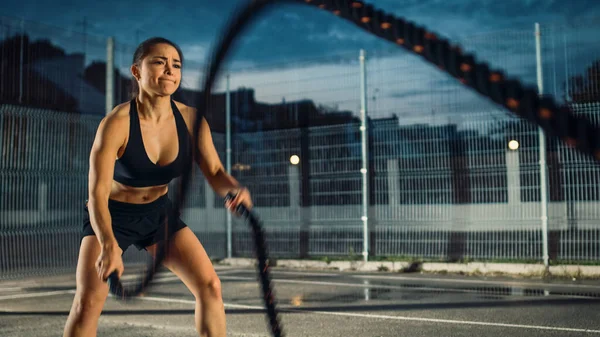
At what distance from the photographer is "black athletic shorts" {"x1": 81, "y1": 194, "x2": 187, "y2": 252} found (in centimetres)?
404

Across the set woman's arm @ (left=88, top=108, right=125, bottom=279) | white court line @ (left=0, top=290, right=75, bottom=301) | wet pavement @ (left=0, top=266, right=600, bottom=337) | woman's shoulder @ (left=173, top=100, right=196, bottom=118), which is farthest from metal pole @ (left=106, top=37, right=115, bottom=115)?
woman's arm @ (left=88, top=108, right=125, bottom=279)

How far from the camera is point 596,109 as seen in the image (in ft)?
35.4

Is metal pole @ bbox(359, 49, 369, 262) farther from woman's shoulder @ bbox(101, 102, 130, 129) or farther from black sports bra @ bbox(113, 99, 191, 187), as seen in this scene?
woman's shoulder @ bbox(101, 102, 130, 129)

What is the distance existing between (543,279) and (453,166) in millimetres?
2418

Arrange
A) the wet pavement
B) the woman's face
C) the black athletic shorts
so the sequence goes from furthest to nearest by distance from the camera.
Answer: the wet pavement, the black athletic shorts, the woman's face

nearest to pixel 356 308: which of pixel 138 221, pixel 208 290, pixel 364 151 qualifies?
pixel 208 290

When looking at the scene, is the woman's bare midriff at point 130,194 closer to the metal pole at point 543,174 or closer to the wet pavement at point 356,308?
the wet pavement at point 356,308

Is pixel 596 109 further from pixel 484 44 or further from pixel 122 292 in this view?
pixel 122 292

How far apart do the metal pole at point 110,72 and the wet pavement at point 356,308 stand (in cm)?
289

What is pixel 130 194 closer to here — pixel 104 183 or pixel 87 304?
pixel 104 183

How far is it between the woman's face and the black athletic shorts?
2.18 ft

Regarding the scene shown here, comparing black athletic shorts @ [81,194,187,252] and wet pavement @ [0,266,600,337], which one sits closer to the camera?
A: black athletic shorts @ [81,194,187,252]

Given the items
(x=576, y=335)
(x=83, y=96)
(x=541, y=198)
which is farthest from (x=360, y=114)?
(x=576, y=335)

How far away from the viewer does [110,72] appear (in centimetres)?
1138
